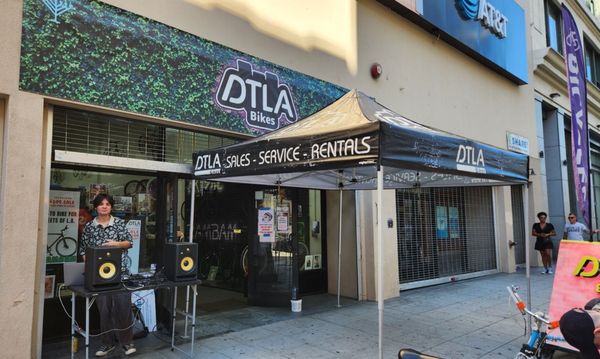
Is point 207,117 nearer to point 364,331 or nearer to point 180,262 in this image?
point 180,262

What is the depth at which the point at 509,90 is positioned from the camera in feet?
44.4

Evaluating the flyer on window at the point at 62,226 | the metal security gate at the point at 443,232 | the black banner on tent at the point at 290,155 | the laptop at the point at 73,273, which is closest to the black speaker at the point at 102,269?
the laptop at the point at 73,273

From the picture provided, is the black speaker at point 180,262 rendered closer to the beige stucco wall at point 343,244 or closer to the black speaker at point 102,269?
the black speaker at point 102,269

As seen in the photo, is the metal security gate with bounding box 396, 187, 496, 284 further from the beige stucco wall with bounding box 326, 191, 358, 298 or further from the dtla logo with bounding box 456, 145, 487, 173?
the dtla logo with bounding box 456, 145, 487, 173

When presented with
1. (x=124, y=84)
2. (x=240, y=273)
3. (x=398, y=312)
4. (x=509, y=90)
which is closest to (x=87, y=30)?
(x=124, y=84)

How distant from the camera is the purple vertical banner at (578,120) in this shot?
977 centimetres

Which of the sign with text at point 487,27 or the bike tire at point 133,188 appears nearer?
the bike tire at point 133,188

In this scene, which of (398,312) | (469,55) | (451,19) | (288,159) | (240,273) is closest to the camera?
(288,159)

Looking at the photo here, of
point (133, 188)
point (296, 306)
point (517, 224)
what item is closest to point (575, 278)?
point (296, 306)

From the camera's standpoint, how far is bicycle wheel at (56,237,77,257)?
17.5 ft

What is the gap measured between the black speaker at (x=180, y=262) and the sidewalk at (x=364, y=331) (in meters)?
0.96

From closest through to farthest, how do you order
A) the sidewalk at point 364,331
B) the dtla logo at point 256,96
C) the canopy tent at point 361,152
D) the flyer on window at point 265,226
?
the canopy tent at point 361,152
the sidewalk at point 364,331
the dtla logo at point 256,96
the flyer on window at point 265,226

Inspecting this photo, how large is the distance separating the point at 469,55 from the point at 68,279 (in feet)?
36.4

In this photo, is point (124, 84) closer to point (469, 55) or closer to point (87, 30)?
point (87, 30)
